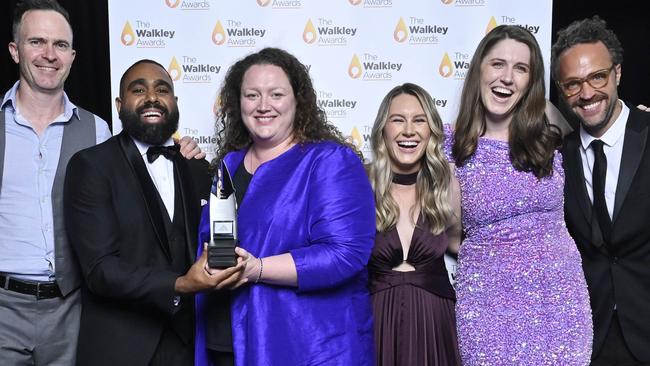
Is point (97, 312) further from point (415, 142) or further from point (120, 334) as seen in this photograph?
point (415, 142)

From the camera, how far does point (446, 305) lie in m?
2.76

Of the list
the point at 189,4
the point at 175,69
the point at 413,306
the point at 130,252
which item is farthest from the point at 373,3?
the point at 130,252

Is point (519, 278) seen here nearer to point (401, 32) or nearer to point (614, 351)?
point (614, 351)

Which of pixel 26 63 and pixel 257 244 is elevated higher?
pixel 26 63

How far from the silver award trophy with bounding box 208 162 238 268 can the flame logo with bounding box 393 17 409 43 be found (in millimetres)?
1672

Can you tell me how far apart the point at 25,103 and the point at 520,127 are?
189cm

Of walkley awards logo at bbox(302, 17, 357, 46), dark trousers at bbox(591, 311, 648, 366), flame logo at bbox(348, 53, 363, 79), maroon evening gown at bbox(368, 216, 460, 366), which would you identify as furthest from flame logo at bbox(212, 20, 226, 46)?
dark trousers at bbox(591, 311, 648, 366)

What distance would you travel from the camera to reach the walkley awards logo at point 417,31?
11.6 feet

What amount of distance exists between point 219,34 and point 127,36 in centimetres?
45

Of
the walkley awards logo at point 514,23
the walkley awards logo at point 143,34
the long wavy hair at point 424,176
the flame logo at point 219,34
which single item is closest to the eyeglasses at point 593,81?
the long wavy hair at point 424,176

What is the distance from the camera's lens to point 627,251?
2.64 meters

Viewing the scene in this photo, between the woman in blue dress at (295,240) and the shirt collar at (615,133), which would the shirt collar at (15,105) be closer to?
the woman in blue dress at (295,240)

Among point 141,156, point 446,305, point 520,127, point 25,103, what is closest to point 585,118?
point 520,127

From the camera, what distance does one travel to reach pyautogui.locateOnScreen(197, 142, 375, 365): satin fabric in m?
2.28
